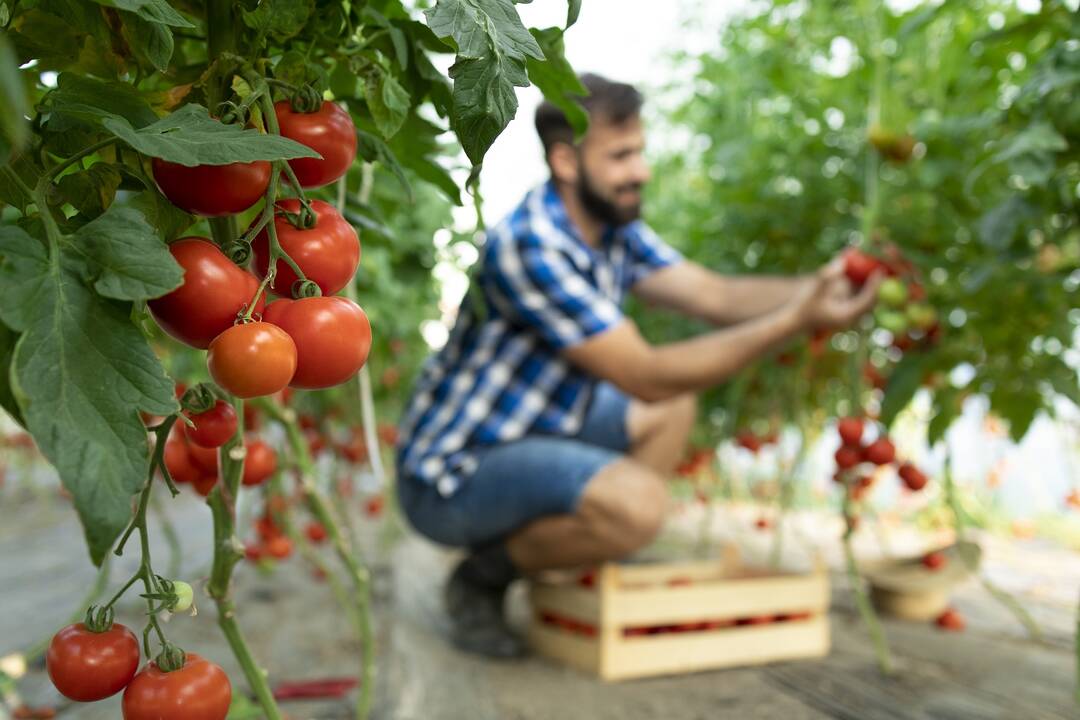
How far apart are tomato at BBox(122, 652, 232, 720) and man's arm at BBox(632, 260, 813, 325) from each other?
1741 mm

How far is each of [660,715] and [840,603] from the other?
99cm

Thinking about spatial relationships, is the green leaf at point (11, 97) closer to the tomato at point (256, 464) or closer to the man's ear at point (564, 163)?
the tomato at point (256, 464)

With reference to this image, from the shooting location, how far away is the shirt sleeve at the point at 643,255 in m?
2.29

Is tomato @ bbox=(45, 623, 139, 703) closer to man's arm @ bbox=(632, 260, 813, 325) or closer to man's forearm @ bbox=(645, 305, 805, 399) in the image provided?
man's forearm @ bbox=(645, 305, 805, 399)

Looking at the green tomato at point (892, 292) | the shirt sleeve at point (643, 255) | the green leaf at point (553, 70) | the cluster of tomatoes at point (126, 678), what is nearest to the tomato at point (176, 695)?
the cluster of tomatoes at point (126, 678)

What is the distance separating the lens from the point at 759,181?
201cm

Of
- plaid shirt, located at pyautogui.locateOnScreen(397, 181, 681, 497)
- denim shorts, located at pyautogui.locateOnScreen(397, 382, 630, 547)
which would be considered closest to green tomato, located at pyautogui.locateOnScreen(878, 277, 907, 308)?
plaid shirt, located at pyautogui.locateOnScreen(397, 181, 681, 497)

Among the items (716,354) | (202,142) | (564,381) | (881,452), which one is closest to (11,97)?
(202,142)

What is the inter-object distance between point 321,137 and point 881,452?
1.15 m

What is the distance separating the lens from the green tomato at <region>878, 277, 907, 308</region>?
138cm

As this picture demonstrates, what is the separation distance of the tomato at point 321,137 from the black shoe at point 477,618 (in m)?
1.40

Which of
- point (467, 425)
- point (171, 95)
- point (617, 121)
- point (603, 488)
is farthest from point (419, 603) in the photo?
point (171, 95)

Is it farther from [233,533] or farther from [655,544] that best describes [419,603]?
[233,533]

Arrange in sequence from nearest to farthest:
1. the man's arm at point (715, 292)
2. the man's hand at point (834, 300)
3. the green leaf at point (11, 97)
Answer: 1. the green leaf at point (11, 97)
2. the man's hand at point (834, 300)
3. the man's arm at point (715, 292)
